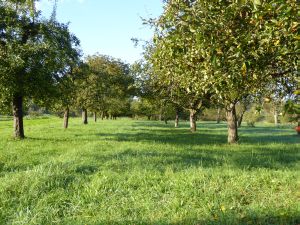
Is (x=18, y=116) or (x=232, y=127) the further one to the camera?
(x=232, y=127)

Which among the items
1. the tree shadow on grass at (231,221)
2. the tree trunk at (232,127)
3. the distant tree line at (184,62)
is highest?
the distant tree line at (184,62)

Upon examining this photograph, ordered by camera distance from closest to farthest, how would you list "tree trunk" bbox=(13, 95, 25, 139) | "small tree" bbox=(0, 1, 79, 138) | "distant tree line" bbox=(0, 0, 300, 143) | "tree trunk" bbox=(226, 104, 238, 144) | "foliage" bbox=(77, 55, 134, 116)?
"distant tree line" bbox=(0, 0, 300, 143)
"small tree" bbox=(0, 1, 79, 138)
"tree trunk" bbox=(226, 104, 238, 144)
"tree trunk" bbox=(13, 95, 25, 139)
"foliage" bbox=(77, 55, 134, 116)

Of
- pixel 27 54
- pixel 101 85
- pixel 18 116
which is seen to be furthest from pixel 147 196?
pixel 101 85

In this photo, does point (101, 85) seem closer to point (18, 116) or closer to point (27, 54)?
point (18, 116)

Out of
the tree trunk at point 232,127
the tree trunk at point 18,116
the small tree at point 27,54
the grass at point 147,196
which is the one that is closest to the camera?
the grass at point 147,196

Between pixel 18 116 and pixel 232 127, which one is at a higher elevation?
pixel 18 116

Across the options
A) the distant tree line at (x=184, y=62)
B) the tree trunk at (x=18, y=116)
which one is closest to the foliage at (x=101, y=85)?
the distant tree line at (x=184, y=62)

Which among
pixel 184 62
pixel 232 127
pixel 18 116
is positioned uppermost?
pixel 184 62

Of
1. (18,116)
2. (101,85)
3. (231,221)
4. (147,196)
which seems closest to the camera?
(231,221)

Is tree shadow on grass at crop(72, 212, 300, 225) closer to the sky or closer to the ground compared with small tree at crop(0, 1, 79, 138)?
closer to the ground

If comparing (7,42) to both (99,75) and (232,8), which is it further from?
(99,75)

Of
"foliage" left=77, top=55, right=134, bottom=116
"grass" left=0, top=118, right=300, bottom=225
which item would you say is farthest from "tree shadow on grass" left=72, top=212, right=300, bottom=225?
"foliage" left=77, top=55, right=134, bottom=116

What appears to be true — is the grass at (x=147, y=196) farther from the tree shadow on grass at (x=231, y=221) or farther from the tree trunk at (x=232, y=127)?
the tree trunk at (x=232, y=127)

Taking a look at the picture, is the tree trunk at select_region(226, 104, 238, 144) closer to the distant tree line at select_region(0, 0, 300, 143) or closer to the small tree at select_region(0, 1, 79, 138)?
the distant tree line at select_region(0, 0, 300, 143)
